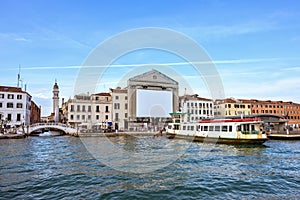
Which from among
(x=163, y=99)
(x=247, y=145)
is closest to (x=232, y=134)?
(x=247, y=145)

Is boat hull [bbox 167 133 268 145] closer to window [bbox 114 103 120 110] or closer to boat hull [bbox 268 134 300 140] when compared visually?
boat hull [bbox 268 134 300 140]

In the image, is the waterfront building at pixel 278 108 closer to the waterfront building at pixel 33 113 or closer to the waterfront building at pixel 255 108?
the waterfront building at pixel 255 108

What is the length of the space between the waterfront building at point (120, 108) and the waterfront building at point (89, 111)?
1.07m

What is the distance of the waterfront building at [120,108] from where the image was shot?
166 ft

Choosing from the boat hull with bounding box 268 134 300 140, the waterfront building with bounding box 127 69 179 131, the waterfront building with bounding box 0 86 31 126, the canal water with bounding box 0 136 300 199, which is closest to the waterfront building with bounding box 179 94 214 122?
the waterfront building with bounding box 127 69 179 131

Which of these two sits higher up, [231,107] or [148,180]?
[231,107]

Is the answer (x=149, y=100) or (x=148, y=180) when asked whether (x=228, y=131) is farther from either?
(x=149, y=100)

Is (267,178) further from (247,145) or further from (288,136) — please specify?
(288,136)

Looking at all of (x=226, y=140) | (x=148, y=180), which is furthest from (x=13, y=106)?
(x=148, y=180)

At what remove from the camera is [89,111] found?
4884 centimetres

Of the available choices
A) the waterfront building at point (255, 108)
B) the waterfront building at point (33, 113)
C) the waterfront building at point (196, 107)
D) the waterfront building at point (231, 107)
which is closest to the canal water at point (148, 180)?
the waterfront building at point (196, 107)

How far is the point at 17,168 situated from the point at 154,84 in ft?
137

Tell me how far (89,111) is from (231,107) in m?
35.2

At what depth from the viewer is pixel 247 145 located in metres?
23.7
